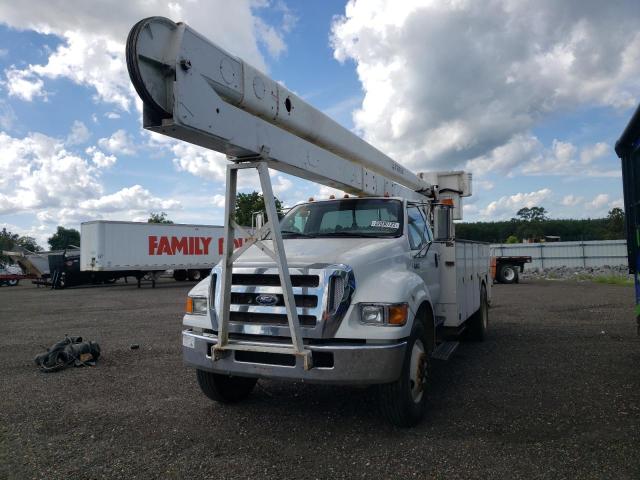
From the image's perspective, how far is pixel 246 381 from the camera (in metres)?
4.99

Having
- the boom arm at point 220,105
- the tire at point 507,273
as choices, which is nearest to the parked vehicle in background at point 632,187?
the boom arm at point 220,105

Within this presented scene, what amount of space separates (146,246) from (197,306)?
2075cm

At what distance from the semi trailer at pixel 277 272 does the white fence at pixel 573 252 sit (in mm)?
29333

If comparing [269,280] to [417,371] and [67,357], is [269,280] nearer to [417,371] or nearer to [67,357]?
[417,371]

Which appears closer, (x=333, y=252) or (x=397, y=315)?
(x=397, y=315)

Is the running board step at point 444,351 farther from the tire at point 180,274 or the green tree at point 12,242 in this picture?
the green tree at point 12,242

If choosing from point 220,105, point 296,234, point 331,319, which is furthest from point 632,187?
point 220,105

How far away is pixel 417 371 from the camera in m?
4.23

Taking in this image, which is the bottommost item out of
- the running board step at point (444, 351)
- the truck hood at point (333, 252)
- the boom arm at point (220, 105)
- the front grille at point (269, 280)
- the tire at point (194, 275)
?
the running board step at point (444, 351)

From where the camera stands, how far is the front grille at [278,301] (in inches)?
155

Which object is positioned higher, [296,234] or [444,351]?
[296,234]

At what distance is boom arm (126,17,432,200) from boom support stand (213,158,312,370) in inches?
6.7

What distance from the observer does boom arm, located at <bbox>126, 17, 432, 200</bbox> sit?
10.4 ft

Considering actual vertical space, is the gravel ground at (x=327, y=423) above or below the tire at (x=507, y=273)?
below
